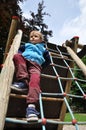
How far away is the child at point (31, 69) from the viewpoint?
309cm

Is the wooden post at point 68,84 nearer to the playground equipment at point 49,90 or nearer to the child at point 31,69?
the playground equipment at point 49,90

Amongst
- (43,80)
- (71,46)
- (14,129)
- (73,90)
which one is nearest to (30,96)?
(14,129)

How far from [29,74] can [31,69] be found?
8 cm

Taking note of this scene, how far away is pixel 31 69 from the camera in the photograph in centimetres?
363

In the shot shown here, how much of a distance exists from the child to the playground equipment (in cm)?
9

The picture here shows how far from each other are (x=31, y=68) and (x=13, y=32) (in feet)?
5.73

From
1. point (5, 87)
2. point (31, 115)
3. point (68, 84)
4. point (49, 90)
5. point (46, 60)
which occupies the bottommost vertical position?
point (31, 115)

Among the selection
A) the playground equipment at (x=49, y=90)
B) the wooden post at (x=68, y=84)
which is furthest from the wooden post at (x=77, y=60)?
the wooden post at (x=68, y=84)

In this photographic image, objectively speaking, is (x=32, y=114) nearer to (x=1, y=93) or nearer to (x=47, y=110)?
(x=1, y=93)

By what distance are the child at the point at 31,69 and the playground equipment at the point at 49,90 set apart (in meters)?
0.09

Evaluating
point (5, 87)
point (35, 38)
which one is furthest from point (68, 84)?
point (5, 87)

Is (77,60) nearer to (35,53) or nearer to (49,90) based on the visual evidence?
(49,90)

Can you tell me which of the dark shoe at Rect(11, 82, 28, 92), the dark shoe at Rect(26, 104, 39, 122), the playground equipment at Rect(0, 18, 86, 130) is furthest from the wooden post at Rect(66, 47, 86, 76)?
the dark shoe at Rect(26, 104, 39, 122)

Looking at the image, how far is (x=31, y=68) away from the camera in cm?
366
